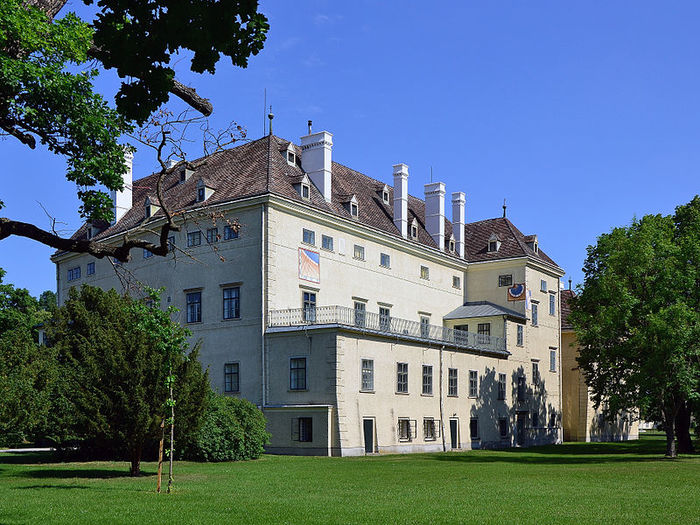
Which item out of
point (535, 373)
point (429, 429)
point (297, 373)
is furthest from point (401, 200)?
point (535, 373)

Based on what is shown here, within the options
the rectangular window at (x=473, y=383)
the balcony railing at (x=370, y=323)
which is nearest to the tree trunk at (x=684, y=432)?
the rectangular window at (x=473, y=383)

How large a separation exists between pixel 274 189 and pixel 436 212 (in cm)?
1709

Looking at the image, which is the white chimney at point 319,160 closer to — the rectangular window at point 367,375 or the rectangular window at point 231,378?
the rectangular window at point 367,375

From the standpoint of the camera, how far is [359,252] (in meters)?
47.7

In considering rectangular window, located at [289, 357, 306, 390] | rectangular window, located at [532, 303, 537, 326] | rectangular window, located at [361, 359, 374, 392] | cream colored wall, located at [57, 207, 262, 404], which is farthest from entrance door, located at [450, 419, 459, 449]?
cream colored wall, located at [57, 207, 262, 404]

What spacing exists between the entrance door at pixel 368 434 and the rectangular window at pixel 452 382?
818cm

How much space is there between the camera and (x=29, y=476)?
83.4ft

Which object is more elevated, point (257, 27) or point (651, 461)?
point (257, 27)

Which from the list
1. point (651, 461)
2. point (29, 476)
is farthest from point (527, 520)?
point (651, 461)

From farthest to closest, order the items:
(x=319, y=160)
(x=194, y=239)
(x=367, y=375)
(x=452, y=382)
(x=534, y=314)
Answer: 1. (x=534, y=314)
2. (x=452, y=382)
3. (x=319, y=160)
4. (x=194, y=239)
5. (x=367, y=375)

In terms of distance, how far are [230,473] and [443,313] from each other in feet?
99.7

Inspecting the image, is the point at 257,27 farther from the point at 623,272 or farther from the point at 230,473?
the point at 623,272

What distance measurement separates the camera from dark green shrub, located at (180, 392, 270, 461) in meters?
33.4

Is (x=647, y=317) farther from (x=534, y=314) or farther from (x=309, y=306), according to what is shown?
(x=534, y=314)
